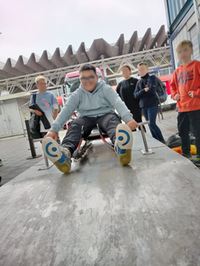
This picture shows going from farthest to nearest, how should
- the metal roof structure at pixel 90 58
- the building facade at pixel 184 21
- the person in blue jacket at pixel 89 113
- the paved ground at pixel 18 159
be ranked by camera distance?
the metal roof structure at pixel 90 58 → the building facade at pixel 184 21 → the paved ground at pixel 18 159 → the person in blue jacket at pixel 89 113

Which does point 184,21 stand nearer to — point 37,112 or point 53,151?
point 37,112

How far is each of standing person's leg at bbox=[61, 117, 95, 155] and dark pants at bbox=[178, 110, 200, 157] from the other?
4.13 ft

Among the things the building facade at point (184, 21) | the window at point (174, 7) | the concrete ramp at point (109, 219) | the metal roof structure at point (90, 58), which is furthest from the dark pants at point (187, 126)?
the metal roof structure at point (90, 58)

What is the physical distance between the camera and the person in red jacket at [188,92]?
2.20 meters

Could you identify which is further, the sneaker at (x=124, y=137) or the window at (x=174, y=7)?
the window at (x=174, y=7)

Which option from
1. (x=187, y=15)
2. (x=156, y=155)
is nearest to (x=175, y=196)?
(x=156, y=155)

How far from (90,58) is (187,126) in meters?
19.0

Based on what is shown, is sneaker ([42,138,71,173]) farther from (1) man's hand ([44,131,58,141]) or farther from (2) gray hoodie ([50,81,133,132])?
(2) gray hoodie ([50,81,133,132])

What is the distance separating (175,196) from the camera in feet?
3.51

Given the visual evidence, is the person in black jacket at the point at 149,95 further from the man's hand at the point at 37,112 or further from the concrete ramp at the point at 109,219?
the man's hand at the point at 37,112

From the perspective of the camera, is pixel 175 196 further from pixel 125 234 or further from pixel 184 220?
pixel 125 234

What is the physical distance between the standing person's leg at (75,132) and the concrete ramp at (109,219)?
16.2 inches

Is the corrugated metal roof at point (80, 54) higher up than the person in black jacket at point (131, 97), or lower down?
higher up

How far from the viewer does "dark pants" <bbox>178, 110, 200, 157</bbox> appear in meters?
2.23
